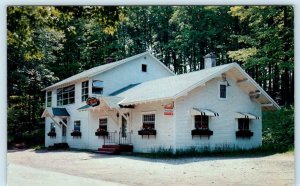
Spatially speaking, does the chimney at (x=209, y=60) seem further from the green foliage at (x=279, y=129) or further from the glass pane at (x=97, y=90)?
the glass pane at (x=97, y=90)

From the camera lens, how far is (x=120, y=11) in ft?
25.1

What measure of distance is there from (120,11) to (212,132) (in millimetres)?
5443

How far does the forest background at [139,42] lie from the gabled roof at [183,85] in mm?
990

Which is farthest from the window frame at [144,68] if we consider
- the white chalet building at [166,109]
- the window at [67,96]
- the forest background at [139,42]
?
the forest background at [139,42]

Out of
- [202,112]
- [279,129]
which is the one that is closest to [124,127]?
[202,112]

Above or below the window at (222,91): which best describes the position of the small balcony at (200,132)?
below

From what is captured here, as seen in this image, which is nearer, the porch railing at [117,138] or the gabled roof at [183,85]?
the gabled roof at [183,85]

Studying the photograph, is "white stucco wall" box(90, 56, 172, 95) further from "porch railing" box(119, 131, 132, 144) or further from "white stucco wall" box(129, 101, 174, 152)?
"white stucco wall" box(129, 101, 174, 152)

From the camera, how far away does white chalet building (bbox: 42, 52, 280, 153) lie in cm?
1150

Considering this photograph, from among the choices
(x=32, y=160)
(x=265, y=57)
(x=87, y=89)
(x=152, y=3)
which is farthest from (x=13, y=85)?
(x=87, y=89)

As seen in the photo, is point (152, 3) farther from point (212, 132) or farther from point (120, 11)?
point (212, 132)

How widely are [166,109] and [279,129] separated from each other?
3.29 m

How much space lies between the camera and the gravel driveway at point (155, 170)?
750cm

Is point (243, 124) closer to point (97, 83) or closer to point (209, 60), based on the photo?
point (209, 60)
